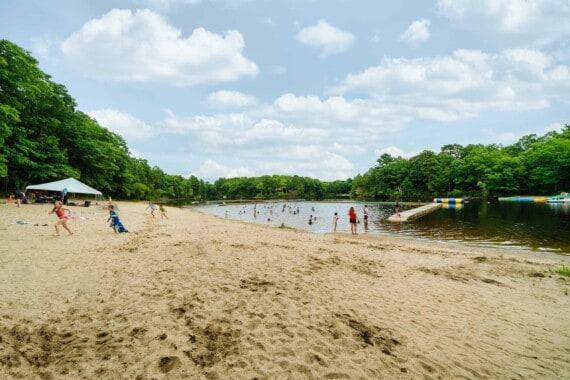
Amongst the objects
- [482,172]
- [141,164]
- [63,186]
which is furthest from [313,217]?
[482,172]

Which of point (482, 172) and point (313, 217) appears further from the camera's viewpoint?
point (482, 172)

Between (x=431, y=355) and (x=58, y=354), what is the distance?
5281mm

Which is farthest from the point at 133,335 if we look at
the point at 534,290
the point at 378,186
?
the point at 378,186

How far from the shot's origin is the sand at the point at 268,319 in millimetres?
3824

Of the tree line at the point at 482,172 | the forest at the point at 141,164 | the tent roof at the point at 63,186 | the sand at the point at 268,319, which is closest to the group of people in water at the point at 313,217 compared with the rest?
the sand at the point at 268,319

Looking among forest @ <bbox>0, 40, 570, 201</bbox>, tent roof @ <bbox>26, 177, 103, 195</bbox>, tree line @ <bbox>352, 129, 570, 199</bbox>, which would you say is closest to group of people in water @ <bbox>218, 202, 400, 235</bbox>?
tent roof @ <bbox>26, 177, 103, 195</bbox>

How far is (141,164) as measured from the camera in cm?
8025

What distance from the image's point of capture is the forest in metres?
29.3

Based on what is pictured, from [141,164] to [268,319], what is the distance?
281ft

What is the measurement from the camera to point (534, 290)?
25.7 ft

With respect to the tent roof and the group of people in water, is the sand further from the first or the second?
the tent roof

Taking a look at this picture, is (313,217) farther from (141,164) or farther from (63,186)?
(141,164)

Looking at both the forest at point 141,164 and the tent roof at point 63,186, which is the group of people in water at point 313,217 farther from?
the forest at point 141,164

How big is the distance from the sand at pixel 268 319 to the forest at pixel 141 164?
25.9 meters
